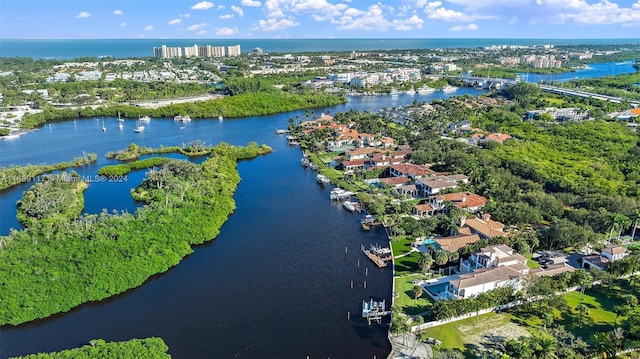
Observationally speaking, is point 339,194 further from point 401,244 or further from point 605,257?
point 605,257

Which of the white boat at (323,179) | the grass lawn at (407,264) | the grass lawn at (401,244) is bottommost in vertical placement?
the grass lawn at (407,264)

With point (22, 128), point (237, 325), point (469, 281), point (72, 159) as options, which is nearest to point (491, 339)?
point (469, 281)

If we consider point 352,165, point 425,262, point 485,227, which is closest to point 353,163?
point 352,165

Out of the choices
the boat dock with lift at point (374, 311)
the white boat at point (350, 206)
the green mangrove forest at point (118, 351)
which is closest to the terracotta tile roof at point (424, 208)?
the white boat at point (350, 206)

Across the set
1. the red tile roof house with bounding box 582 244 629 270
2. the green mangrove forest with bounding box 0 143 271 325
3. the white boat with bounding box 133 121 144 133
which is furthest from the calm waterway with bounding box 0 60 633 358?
the white boat with bounding box 133 121 144 133

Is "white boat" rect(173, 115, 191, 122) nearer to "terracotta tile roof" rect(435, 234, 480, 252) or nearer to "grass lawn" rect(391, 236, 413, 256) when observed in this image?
"grass lawn" rect(391, 236, 413, 256)

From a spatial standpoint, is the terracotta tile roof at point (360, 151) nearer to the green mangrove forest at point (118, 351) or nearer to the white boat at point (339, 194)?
the white boat at point (339, 194)

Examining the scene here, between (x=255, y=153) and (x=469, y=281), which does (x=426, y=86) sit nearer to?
(x=255, y=153)
